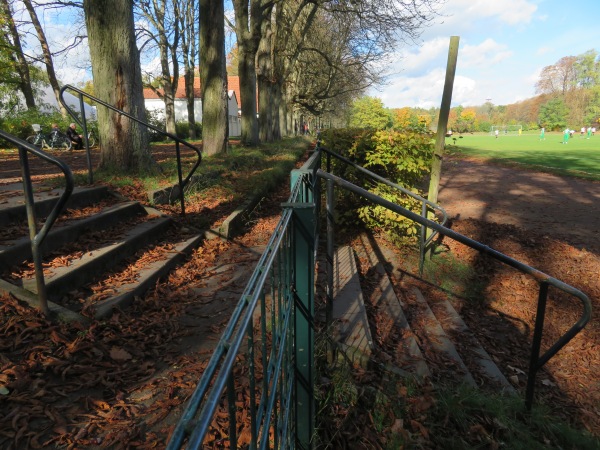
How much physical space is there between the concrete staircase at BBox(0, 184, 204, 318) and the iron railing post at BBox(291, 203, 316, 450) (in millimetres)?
1638

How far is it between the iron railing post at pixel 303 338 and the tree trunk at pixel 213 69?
8608mm

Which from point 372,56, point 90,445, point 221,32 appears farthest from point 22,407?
point 372,56

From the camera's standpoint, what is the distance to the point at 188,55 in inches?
1120

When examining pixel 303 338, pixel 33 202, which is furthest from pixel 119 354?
pixel 303 338

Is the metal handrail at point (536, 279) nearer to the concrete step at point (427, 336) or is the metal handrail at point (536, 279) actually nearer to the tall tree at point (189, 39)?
the concrete step at point (427, 336)

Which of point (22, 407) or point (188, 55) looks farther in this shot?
point (188, 55)

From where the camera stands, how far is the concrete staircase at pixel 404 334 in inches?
117

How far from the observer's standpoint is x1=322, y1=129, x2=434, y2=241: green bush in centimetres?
589

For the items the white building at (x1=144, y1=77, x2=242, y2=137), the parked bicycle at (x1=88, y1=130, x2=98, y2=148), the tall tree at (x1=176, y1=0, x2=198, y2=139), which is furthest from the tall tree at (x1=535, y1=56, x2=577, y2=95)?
the parked bicycle at (x1=88, y1=130, x2=98, y2=148)

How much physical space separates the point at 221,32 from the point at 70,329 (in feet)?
30.9

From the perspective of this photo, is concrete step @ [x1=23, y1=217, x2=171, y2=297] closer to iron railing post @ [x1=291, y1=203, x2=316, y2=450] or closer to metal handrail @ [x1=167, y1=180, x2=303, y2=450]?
iron railing post @ [x1=291, y1=203, x2=316, y2=450]

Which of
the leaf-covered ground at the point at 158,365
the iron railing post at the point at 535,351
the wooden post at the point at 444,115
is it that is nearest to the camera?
the leaf-covered ground at the point at 158,365

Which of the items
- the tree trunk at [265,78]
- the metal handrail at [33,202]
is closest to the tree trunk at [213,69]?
the metal handrail at [33,202]

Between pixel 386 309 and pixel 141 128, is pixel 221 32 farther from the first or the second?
pixel 386 309
